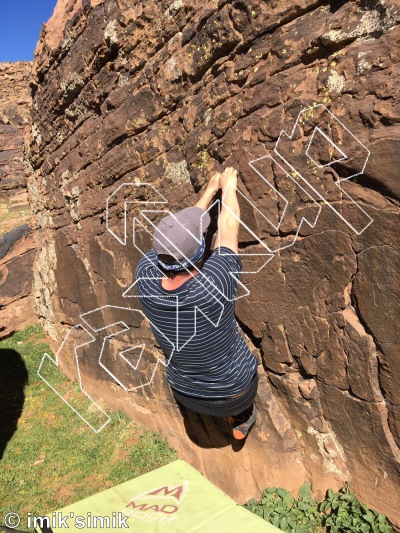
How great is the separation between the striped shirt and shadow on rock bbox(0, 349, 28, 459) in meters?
3.24

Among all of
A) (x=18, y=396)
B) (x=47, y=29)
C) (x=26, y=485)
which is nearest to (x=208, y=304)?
(x=26, y=485)

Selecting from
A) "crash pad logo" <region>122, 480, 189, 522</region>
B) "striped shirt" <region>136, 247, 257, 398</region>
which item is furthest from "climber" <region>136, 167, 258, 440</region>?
"crash pad logo" <region>122, 480, 189, 522</region>

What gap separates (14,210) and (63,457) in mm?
8030

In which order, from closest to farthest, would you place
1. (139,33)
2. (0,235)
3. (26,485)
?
(139,33), (26,485), (0,235)

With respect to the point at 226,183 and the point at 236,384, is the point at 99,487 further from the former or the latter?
the point at 226,183

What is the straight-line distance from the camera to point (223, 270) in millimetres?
2330

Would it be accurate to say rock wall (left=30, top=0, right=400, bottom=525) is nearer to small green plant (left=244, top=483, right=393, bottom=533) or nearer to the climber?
small green plant (left=244, top=483, right=393, bottom=533)

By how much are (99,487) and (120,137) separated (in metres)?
3.09

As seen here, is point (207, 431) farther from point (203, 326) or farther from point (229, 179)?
point (229, 179)

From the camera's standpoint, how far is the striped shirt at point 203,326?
7.50ft

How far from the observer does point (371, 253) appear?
2191 millimetres

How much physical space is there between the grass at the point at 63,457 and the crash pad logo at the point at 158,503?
5.63 ft

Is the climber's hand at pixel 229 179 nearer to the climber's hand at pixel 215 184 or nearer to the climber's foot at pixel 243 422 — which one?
the climber's hand at pixel 215 184

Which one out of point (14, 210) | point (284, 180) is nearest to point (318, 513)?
point (284, 180)
